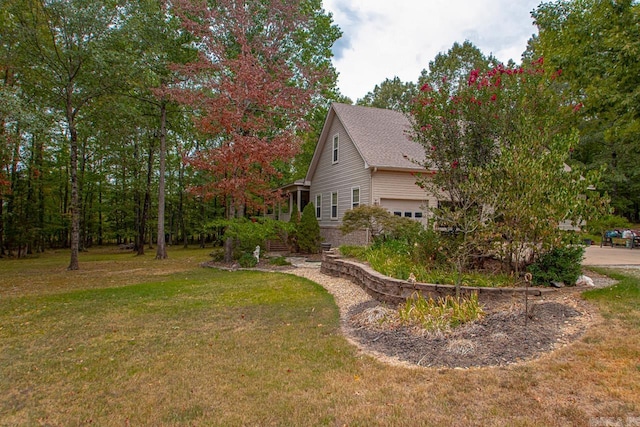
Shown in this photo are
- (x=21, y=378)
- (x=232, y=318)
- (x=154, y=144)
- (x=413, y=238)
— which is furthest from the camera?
(x=154, y=144)

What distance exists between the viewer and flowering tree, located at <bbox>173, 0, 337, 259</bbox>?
39.8 feet

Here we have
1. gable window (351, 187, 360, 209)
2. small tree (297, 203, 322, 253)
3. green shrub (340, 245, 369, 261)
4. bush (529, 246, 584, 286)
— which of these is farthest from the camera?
small tree (297, 203, 322, 253)

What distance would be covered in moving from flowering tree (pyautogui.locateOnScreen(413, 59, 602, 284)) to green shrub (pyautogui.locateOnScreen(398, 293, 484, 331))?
0.62 metres

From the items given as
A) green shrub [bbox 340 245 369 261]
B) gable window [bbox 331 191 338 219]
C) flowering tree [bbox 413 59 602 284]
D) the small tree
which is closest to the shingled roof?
gable window [bbox 331 191 338 219]

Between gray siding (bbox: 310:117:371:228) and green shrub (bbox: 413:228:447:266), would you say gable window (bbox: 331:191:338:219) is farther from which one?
green shrub (bbox: 413:228:447:266)

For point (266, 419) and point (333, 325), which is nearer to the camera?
point (266, 419)

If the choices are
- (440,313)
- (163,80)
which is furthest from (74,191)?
(440,313)

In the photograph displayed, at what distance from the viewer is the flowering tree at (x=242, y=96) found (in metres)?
12.1

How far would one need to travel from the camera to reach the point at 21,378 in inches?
140

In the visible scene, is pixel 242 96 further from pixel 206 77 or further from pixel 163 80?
pixel 163 80

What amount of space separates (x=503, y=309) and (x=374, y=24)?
12.1 m

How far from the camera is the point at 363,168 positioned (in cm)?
1438

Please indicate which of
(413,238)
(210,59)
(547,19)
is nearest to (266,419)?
(413,238)

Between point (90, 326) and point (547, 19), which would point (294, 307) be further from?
point (547, 19)
